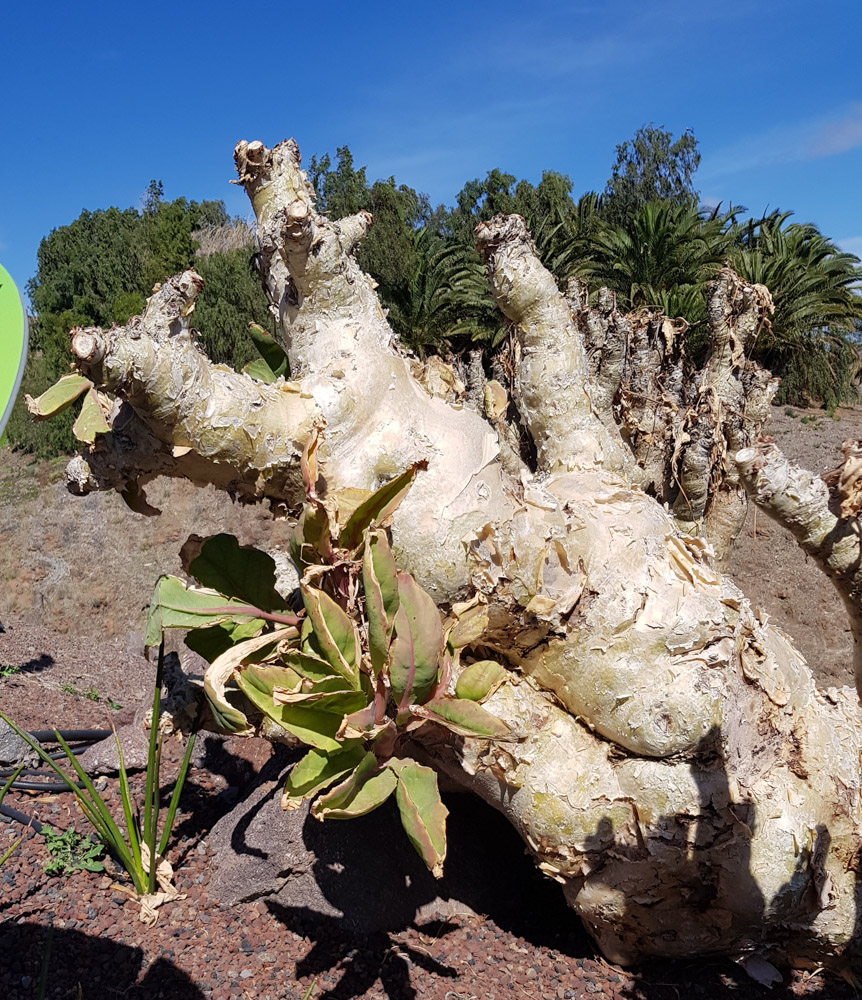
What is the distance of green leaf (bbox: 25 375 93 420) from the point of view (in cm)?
176

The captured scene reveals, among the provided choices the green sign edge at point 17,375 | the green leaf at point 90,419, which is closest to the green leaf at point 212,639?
the green leaf at point 90,419

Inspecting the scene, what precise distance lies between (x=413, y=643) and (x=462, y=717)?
0.22 m

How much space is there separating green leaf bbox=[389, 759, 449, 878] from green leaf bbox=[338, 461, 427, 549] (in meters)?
0.54

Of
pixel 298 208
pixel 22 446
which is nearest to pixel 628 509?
pixel 298 208

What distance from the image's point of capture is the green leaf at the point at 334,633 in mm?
1646

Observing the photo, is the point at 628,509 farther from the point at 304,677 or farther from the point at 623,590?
the point at 304,677

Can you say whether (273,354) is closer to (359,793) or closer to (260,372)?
(260,372)

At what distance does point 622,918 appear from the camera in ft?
6.97

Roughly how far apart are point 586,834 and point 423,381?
1.38 meters

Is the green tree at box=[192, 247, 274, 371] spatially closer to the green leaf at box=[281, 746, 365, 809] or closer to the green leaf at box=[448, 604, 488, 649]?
the green leaf at box=[448, 604, 488, 649]

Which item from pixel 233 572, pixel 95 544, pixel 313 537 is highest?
pixel 313 537

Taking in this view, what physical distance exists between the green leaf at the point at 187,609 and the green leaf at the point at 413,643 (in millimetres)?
568

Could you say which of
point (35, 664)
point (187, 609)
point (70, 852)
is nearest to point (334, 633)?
point (187, 609)

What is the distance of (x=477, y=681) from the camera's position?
175 centimetres
